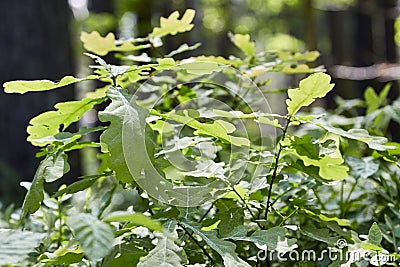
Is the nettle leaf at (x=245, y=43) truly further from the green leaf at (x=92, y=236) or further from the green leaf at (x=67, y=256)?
the green leaf at (x=92, y=236)

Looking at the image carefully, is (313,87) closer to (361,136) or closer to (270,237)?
(361,136)

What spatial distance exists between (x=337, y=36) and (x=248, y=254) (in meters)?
6.89

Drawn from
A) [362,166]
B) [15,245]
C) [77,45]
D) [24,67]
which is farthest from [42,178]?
[77,45]

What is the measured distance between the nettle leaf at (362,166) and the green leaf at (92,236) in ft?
2.23

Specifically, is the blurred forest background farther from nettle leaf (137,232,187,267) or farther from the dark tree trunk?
nettle leaf (137,232,187,267)

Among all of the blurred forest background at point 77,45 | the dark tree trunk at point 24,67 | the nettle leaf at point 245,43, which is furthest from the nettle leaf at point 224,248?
the dark tree trunk at point 24,67

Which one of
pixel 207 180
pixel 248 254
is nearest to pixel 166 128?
pixel 207 180

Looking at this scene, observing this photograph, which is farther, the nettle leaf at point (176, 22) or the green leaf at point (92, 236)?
the nettle leaf at point (176, 22)

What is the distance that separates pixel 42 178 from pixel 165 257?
0.78 ft

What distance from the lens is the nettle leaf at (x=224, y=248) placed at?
0.71m

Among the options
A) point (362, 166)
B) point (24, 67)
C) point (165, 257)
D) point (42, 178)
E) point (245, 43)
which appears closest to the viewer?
point (165, 257)

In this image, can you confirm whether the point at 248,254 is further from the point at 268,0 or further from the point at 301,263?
the point at 268,0

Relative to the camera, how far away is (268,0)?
13.2 metres

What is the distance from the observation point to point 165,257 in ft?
2.32
